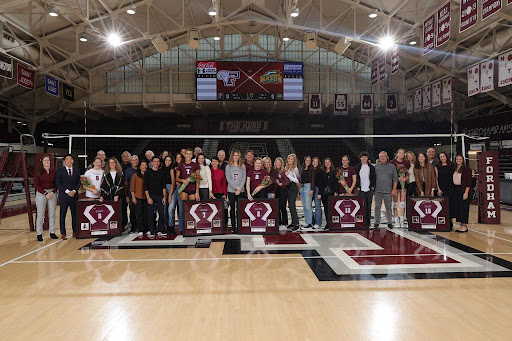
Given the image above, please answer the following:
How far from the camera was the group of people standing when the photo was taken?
6.64 meters

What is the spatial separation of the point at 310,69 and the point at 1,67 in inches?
585

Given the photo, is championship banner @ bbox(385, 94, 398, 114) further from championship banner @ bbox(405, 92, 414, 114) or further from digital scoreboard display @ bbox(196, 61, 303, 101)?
digital scoreboard display @ bbox(196, 61, 303, 101)

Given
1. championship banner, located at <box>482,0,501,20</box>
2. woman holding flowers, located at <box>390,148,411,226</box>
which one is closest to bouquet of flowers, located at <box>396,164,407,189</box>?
woman holding flowers, located at <box>390,148,411,226</box>

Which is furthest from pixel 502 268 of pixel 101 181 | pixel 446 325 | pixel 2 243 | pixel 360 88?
pixel 360 88

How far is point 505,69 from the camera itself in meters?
12.3

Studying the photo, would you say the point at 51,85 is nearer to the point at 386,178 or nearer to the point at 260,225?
the point at 260,225

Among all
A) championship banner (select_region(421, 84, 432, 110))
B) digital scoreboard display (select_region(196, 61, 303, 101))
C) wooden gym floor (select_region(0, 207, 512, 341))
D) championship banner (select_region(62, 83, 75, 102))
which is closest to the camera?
wooden gym floor (select_region(0, 207, 512, 341))

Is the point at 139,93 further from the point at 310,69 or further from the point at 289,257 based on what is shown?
the point at 289,257

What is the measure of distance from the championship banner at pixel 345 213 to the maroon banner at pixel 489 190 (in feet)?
9.95

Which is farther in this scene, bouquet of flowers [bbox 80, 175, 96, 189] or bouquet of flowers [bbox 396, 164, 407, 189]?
bouquet of flowers [bbox 396, 164, 407, 189]

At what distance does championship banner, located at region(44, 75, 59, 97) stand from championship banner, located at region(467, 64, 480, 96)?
16.9 metres

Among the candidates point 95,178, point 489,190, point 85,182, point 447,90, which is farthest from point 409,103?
point 85,182

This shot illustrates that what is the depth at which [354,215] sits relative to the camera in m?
7.23

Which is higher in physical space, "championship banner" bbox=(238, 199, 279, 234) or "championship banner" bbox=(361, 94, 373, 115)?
"championship banner" bbox=(361, 94, 373, 115)
